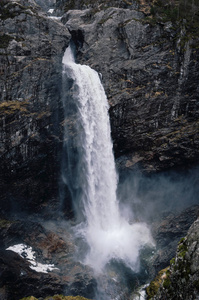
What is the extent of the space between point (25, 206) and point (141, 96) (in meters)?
18.7

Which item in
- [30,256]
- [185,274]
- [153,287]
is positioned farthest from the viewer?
[30,256]

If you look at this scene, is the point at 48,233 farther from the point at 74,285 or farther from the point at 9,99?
the point at 9,99

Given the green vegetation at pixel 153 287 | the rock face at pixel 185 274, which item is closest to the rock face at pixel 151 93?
the green vegetation at pixel 153 287

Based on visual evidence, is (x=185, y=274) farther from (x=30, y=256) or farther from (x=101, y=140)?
(x=101, y=140)

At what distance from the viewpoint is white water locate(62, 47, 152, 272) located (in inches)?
1069

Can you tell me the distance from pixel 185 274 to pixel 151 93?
23.5 m

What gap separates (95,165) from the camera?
2825cm

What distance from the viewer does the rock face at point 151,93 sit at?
91.1 feet

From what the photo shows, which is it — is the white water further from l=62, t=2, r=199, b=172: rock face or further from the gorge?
l=62, t=2, r=199, b=172: rock face

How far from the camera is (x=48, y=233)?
25.3 meters

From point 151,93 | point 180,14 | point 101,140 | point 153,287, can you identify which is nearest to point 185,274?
point 153,287

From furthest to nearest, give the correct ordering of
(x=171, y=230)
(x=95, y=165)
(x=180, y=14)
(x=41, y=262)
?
(x=180, y=14), (x=95, y=165), (x=171, y=230), (x=41, y=262)

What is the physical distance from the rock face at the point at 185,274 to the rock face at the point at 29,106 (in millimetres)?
19805

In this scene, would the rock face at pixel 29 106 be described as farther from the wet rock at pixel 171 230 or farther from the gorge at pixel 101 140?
the wet rock at pixel 171 230
